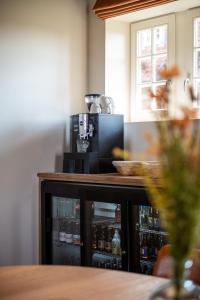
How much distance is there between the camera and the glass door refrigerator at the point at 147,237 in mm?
2906

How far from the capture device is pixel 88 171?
328 centimetres

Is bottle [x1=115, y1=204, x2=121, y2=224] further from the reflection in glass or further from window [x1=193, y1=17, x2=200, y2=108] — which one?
window [x1=193, y1=17, x2=200, y2=108]

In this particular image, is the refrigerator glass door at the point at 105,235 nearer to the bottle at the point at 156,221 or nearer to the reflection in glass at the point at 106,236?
the reflection in glass at the point at 106,236

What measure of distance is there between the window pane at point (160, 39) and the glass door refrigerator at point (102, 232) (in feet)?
4.18

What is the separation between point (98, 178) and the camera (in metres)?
3.03

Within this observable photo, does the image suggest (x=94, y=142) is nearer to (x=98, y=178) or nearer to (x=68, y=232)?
(x=98, y=178)

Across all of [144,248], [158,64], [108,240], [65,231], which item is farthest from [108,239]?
[158,64]

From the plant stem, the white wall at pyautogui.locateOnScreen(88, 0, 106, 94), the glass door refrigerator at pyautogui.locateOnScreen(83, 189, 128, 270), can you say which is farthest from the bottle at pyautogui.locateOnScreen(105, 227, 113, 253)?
the plant stem

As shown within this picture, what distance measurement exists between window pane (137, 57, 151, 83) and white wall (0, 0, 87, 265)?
0.49 m

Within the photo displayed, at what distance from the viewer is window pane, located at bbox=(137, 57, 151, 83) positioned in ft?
12.0

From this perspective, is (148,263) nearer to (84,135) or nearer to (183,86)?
(84,135)

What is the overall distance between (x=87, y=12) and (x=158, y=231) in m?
1.98

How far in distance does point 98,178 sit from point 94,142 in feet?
1.40

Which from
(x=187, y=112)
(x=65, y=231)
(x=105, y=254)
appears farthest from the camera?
(x=65, y=231)
